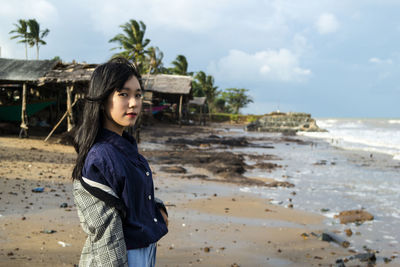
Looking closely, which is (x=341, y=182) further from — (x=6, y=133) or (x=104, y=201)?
(x=6, y=133)

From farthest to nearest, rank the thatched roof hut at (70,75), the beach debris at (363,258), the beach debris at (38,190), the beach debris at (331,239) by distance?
the thatched roof hut at (70,75), the beach debris at (38,190), the beach debris at (331,239), the beach debris at (363,258)

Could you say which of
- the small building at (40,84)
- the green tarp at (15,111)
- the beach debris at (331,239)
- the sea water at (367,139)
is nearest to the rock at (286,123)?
the sea water at (367,139)

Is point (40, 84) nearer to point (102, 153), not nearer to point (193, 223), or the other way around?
point (193, 223)

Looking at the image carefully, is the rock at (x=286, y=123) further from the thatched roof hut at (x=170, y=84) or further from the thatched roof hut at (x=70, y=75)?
the thatched roof hut at (x=70, y=75)

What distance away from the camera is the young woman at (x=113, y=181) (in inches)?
57.1

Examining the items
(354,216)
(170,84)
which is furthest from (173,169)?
(170,84)

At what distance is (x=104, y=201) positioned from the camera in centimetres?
145

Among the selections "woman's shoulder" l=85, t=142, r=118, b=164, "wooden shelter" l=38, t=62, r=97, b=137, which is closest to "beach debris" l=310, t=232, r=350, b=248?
"woman's shoulder" l=85, t=142, r=118, b=164

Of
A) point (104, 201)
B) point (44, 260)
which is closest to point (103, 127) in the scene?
point (104, 201)

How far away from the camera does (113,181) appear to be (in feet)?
4.91

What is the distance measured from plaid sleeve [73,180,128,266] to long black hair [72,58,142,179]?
0.73 ft

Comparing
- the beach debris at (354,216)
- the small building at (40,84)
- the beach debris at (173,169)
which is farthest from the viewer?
the small building at (40,84)

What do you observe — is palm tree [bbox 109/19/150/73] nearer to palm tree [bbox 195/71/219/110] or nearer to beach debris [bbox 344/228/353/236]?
palm tree [bbox 195/71/219/110]

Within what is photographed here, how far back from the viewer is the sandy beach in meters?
4.13
